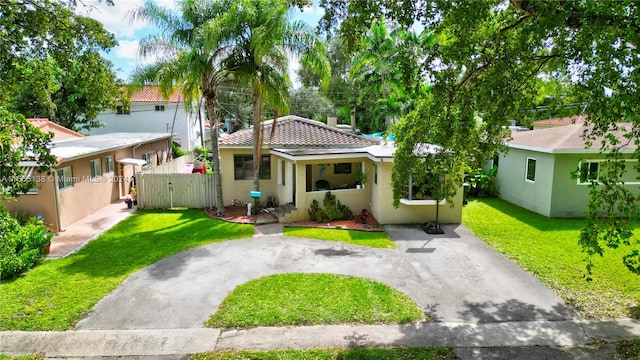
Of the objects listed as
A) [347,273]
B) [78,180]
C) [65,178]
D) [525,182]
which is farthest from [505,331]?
[78,180]

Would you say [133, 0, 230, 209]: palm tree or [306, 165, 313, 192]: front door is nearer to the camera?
[133, 0, 230, 209]: palm tree

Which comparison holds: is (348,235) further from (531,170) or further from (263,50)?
(531,170)

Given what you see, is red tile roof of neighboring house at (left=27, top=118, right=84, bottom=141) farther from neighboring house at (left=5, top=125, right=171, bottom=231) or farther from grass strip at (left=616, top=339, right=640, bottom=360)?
grass strip at (left=616, top=339, right=640, bottom=360)

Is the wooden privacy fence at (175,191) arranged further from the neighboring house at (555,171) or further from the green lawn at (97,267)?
the neighboring house at (555,171)

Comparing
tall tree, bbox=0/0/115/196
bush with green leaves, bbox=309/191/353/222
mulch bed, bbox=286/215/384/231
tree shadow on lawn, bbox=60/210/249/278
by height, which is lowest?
tree shadow on lawn, bbox=60/210/249/278

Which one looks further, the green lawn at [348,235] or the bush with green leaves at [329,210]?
the bush with green leaves at [329,210]

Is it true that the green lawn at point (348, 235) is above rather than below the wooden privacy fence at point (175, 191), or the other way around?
below

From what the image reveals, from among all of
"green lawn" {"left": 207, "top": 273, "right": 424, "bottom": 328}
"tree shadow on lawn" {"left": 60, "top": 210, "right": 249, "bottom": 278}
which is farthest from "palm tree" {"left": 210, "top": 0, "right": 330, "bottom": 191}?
"green lawn" {"left": 207, "top": 273, "right": 424, "bottom": 328}

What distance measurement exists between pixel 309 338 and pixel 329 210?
28.6 ft

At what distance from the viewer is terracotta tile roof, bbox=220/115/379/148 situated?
1830cm

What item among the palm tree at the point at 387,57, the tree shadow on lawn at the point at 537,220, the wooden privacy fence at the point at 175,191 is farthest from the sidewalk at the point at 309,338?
the palm tree at the point at 387,57

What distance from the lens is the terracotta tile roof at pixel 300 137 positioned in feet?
60.0

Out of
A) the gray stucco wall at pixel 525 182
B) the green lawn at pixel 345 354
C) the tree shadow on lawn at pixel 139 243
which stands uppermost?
the gray stucco wall at pixel 525 182

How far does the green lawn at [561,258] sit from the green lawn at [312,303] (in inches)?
167
